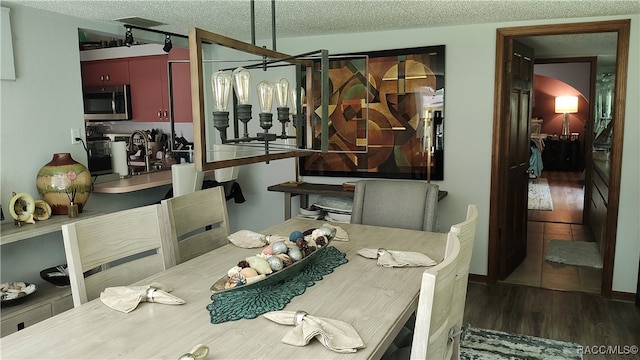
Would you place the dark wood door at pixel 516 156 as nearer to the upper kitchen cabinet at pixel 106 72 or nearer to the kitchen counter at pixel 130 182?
the kitchen counter at pixel 130 182

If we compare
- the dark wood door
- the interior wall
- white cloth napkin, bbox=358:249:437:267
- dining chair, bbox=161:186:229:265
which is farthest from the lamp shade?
dining chair, bbox=161:186:229:265

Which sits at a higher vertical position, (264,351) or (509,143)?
(509,143)

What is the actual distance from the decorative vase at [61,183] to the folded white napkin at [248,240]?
1.39 m

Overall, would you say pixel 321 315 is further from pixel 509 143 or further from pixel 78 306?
pixel 509 143

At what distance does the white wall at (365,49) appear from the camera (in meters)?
3.19

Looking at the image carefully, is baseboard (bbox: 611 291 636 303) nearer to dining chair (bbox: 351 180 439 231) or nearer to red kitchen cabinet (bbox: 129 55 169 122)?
dining chair (bbox: 351 180 439 231)

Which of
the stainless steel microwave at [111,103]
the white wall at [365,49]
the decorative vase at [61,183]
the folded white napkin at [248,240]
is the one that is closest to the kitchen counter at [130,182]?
the white wall at [365,49]

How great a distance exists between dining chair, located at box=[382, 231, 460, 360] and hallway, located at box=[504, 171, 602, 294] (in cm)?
295

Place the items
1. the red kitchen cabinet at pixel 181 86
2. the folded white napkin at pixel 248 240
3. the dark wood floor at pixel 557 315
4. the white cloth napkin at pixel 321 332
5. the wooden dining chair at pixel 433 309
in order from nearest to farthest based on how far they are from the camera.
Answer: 1. the wooden dining chair at pixel 433 309
2. the white cloth napkin at pixel 321 332
3. the folded white napkin at pixel 248 240
4. the dark wood floor at pixel 557 315
5. the red kitchen cabinet at pixel 181 86

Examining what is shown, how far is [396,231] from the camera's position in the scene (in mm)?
2727

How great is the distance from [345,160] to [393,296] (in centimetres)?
273

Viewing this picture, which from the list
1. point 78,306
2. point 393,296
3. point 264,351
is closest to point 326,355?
point 264,351

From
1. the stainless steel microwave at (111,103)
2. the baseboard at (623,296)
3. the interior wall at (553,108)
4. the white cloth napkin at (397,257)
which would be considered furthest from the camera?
the interior wall at (553,108)

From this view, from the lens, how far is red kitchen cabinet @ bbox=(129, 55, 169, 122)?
215 inches
